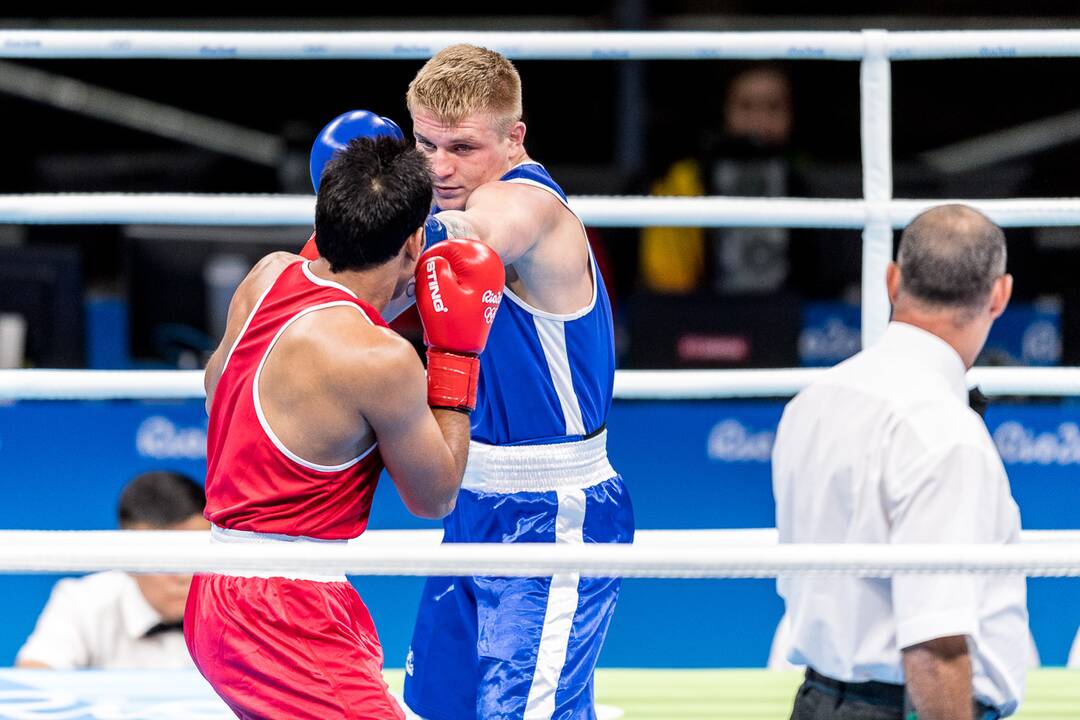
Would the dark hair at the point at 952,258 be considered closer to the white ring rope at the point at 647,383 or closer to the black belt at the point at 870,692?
A: the black belt at the point at 870,692

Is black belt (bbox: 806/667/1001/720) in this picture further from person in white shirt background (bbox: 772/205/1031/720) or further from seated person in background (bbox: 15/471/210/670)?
seated person in background (bbox: 15/471/210/670)

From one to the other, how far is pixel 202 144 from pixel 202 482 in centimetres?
455

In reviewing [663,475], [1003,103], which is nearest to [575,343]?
[663,475]

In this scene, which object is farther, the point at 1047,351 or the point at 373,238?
the point at 1047,351

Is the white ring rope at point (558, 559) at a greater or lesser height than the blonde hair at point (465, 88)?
lesser

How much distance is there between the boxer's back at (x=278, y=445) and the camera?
191cm

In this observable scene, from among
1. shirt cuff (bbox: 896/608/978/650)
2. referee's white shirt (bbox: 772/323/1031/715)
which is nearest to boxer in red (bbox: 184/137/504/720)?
referee's white shirt (bbox: 772/323/1031/715)

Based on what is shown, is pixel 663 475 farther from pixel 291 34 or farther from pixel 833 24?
pixel 833 24

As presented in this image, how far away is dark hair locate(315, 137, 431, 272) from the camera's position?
1.92m

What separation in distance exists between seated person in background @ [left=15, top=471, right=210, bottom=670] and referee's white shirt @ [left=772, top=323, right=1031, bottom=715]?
74.1 inches

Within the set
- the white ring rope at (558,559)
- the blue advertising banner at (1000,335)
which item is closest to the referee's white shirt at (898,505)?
the white ring rope at (558,559)

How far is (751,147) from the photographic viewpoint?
4.75 m

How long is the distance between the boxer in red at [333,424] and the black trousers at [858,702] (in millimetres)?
558

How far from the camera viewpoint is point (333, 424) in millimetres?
1889
